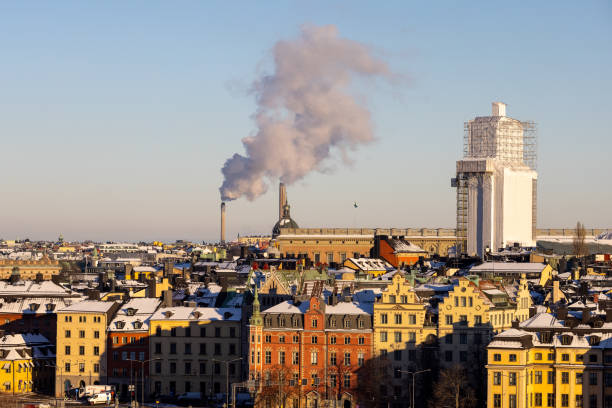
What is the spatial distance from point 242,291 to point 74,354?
22.8 meters

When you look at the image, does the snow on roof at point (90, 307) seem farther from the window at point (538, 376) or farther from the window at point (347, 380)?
the window at point (538, 376)

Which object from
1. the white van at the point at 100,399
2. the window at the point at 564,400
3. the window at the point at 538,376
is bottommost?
the white van at the point at 100,399

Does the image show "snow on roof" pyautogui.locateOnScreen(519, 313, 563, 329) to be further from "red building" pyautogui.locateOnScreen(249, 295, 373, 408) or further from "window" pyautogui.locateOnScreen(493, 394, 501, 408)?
"red building" pyautogui.locateOnScreen(249, 295, 373, 408)

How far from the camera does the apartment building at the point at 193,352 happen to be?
15662 centimetres

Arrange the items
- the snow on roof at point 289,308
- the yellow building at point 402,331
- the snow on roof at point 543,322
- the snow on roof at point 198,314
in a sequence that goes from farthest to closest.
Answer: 1. the snow on roof at point 198,314
2. the snow on roof at point 289,308
3. the yellow building at point 402,331
4. the snow on roof at point 543,322

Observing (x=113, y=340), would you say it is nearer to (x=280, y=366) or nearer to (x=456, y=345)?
(x=280, y=366)

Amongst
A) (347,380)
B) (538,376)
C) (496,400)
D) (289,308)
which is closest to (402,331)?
(347,380)

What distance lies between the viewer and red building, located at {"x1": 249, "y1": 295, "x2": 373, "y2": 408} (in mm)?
142250

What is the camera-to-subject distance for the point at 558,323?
134875mm

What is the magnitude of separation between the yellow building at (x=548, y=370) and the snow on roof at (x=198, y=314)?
38.7 meters

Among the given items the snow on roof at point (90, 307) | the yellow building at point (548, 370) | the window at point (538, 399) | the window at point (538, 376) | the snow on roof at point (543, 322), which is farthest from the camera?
the snow on roof at point (90, 307)

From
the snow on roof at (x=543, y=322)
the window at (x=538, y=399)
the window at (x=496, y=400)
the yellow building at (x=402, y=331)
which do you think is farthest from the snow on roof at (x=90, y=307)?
the window at (x=538, y=399)

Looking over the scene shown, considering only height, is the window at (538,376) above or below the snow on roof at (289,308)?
below

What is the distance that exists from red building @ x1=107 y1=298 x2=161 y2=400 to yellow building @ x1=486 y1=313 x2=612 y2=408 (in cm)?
4435
